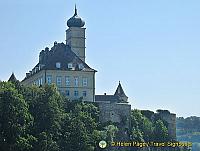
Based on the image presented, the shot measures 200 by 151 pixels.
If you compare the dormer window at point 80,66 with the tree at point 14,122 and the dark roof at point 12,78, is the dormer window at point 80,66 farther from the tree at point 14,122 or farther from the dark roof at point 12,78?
the tree at point 14,122

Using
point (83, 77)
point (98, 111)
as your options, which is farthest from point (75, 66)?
point (98, 111)

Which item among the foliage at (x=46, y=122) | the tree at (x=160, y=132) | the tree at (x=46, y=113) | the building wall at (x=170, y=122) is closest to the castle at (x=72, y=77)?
the foliage at (x=46, y=122)

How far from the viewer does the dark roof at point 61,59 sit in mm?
92000

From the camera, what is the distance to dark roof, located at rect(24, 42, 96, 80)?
92.0 m

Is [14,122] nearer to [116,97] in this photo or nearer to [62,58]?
[62,58]

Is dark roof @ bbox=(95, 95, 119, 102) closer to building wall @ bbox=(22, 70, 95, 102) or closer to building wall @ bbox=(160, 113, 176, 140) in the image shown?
building wall @ bbox=(160, 113, 176, 140)

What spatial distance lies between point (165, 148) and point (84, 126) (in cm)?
1866

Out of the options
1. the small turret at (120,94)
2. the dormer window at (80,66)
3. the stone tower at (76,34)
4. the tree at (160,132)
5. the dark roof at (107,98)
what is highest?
the stone tower at (76,34)

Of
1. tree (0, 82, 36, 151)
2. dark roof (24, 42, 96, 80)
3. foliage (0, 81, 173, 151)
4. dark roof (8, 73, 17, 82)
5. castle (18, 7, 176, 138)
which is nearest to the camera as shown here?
tree (0, 82, 36, 151)

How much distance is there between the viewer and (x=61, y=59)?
9275cm

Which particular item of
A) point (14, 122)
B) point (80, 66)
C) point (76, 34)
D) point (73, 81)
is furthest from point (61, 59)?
point (14, 122)

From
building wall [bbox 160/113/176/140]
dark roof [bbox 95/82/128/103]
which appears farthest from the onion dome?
building wall [bbox 160/113/176/140]

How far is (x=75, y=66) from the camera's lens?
92.6 metres

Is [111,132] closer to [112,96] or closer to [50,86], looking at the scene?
[50,86]
